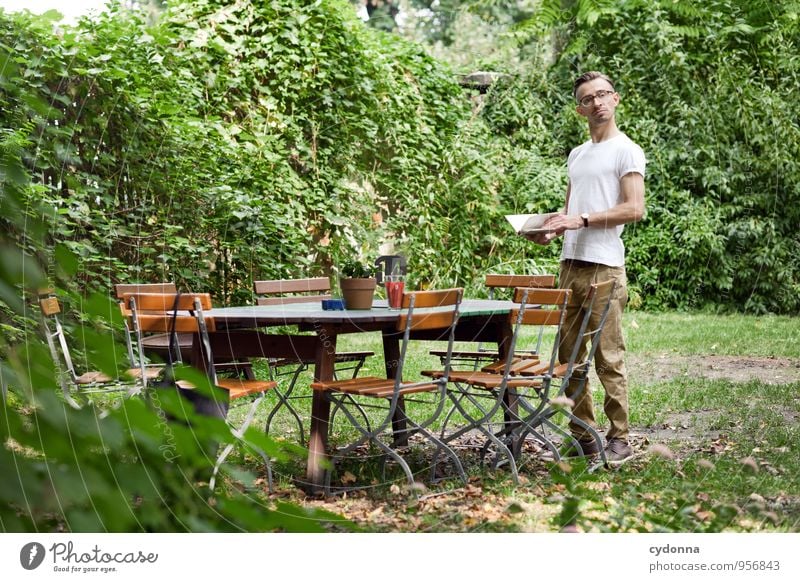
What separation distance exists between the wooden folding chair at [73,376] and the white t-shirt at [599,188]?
174 centimetres

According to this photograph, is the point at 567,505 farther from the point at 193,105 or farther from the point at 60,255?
the point at 193,105

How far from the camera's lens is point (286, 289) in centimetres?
274

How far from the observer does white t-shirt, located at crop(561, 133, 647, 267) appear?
2.53 meters

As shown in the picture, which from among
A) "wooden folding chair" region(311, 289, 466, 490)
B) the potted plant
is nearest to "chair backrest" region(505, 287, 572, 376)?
"wooden folding chair" region(311, 289, 466, 490)

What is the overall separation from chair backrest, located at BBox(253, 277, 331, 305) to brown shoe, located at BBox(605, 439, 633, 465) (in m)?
1.08

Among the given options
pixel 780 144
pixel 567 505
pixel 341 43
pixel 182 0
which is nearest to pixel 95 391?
pixel 567 505

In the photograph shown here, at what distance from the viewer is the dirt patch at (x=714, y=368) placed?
2.76 metres

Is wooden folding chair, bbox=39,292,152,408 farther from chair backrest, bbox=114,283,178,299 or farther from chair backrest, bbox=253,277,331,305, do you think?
chair backrest, bbox=253,277,331,305

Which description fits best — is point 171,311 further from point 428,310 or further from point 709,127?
point 709,127

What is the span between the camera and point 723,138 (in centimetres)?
237

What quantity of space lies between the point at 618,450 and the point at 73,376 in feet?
7.06

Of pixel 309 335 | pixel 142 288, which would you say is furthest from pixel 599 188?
pixel 142 288

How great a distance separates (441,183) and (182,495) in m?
1.88
